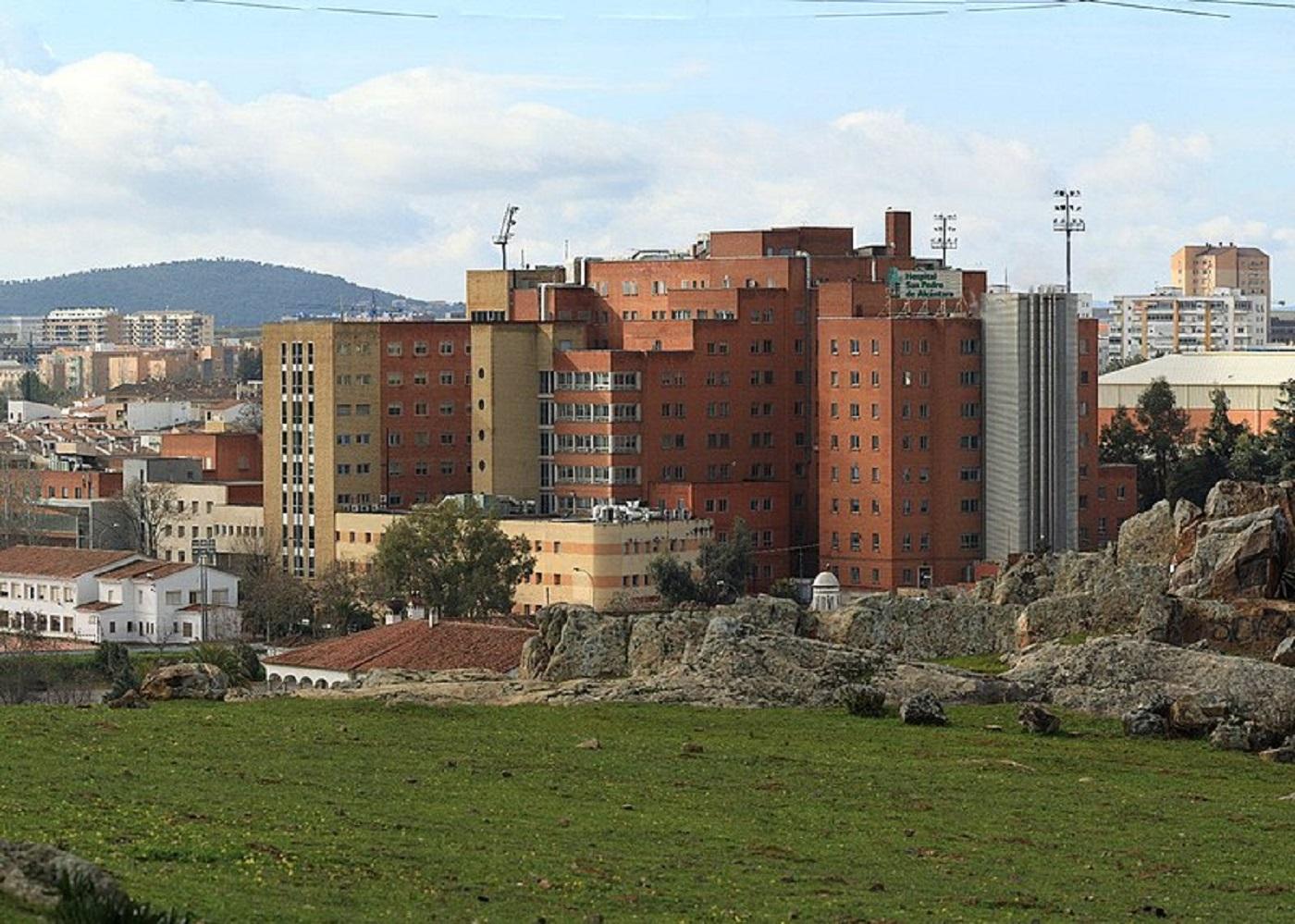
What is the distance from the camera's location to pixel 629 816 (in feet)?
97.0

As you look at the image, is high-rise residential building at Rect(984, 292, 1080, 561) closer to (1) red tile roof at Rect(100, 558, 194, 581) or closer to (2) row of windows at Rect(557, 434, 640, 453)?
(2) row of windows at Rect(557, 434, 640, 453)

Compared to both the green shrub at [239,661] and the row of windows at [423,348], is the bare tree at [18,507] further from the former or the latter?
the green shrub at [239,661]

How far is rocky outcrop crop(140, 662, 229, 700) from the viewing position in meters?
40.9

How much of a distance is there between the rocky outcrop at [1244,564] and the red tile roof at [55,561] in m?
67.4

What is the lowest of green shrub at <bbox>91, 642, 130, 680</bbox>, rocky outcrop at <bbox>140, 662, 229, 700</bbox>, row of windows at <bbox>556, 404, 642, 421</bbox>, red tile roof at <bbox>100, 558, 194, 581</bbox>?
green shrub at <bbox>91, 642, 130, 680</bbox>

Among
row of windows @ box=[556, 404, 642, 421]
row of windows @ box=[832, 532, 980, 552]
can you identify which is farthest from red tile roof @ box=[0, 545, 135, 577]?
row of windows @ box=[832, 532, 980, 552]

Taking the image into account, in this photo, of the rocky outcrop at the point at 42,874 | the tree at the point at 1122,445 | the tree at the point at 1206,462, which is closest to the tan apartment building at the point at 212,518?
the tree at the point at 1122,445

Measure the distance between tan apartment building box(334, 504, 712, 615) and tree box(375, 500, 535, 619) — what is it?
305 inches

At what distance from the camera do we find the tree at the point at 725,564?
109m

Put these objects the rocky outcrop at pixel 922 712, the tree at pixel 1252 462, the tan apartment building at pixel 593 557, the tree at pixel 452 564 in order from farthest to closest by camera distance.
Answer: the tree at pixel 1252 462, the tan apartment building at pixel 593 557, the tree at pixel 452 564, the rocky outcrop at pixel 922 712

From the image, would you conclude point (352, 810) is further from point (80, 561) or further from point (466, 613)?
point (80, 561)

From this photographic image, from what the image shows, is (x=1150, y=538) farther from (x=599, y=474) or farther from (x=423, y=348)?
(x=423, y=348)

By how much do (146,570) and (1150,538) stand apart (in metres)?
60.4

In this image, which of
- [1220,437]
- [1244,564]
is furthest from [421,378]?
[1244,564]
